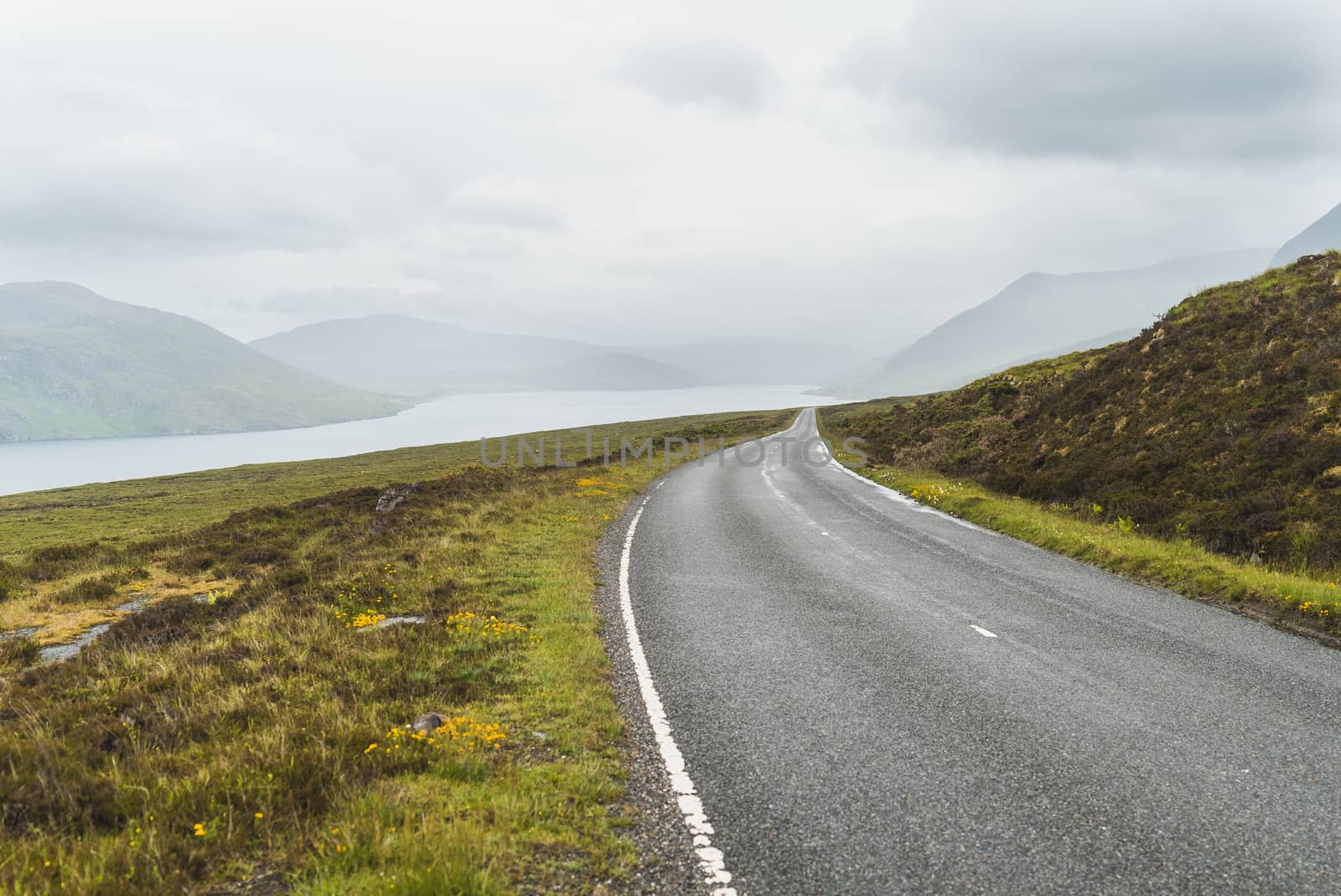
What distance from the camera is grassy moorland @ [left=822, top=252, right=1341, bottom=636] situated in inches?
476

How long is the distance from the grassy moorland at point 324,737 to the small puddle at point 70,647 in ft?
0.85

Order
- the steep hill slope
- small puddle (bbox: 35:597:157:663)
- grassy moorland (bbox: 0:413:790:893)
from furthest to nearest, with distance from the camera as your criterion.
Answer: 1. the steep hill slope
2. small puddle (bbox: 35:597:157:663)
3. grassy moorland (bbox: 0:413:790:893)

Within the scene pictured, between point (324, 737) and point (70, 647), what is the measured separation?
7.68m

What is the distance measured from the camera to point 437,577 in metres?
12.4

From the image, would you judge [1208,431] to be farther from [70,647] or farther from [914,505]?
[70,647]

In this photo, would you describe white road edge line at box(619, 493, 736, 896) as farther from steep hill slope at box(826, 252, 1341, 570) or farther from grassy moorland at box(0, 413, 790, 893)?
steep hill slope at box(826, 252, 1341, 570)

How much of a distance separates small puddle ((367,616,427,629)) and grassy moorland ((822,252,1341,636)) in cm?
1278

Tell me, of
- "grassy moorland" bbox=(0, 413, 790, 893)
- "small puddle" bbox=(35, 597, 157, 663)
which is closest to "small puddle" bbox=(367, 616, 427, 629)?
"grassy moorland" bbox=(0, 413, 790, 893)

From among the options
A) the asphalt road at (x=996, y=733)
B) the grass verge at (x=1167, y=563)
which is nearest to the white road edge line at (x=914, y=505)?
the grass verge at (x=1167, y=563)

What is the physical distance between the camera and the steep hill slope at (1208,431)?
44.9ft

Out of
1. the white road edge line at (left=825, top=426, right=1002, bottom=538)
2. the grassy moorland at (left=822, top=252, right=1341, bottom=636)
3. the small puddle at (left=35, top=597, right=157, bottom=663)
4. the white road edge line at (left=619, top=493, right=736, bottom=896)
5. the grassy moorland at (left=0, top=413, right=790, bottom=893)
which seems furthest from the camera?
the white road edge line at (left=825, top=426, right=1002, bottom=538)

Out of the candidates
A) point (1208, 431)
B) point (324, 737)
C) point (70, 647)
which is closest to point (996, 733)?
point (324, 737)

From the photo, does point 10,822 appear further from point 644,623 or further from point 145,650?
point 644,623

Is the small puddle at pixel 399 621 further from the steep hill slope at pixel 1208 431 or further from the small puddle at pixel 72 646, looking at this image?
the steep hill slope at pixel 1208 431
